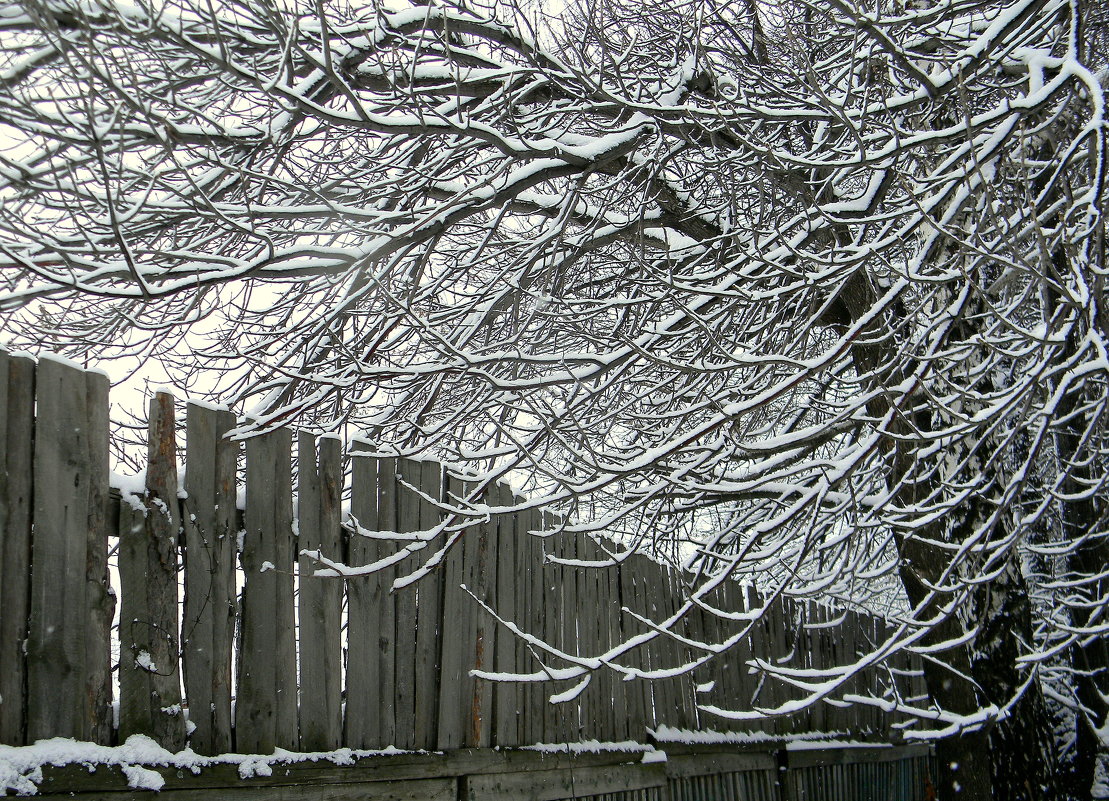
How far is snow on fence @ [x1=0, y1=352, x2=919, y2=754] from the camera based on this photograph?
91.2 inches

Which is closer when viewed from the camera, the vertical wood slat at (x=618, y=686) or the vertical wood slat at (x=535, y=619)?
the vertical wood slat at (x=535, y=619)

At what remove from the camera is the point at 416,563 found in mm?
3578

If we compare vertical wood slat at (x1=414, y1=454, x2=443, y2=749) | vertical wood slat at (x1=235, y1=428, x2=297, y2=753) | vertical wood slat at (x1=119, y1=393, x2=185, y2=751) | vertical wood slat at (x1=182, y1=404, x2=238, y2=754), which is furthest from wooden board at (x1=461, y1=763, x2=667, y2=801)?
vertical wood slat at (x1=119, y1=393, x2=185, y2=751)

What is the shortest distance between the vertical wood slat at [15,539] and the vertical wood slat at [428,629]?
146 cm

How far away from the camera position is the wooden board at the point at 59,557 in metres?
2.27

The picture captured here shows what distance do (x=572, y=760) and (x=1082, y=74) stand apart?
11.1ft

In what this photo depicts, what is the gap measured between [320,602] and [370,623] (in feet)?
0.80

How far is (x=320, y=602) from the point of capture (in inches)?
122

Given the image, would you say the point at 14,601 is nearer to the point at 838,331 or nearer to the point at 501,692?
the point at 501,692

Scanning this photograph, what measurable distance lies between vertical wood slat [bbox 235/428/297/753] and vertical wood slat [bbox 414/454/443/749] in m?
0.61

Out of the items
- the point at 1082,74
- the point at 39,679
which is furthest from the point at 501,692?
the point at 1082,74

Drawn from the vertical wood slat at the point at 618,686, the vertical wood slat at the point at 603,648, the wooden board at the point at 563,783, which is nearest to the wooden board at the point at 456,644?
the wooden board at the point at 563,783

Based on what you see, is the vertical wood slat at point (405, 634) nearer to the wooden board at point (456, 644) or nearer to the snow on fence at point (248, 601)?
the snow on fence at point (248, 601)

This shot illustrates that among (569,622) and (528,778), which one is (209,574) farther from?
(569,622)
